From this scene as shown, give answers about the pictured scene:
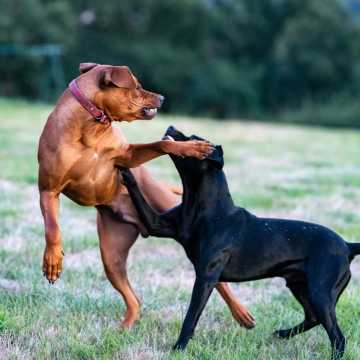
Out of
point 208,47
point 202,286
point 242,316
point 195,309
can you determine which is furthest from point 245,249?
point 208,47

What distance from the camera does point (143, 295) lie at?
495 centimetres

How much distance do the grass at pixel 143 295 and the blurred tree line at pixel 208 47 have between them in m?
27.9

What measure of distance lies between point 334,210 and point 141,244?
2.49 m

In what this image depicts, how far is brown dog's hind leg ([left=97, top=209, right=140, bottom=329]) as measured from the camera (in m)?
4.42

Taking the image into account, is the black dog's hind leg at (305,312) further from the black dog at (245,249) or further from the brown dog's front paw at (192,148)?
the brown dog's front paw at (192,148)

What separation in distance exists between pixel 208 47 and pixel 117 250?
40.8 metres

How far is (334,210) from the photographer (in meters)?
7.99

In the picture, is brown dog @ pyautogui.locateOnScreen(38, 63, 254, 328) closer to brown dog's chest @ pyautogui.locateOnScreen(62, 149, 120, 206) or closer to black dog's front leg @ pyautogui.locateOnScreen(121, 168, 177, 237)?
brown dog's chest @ pyautogui.locateOnScreen(62, 149, 120, 206)

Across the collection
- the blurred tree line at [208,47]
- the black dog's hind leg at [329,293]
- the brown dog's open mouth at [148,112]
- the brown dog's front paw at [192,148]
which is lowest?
the blurred tree line at [208,47]

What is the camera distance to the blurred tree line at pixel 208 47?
37094 mm

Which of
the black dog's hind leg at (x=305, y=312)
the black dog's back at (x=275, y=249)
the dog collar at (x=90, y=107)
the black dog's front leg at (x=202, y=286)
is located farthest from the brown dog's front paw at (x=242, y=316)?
the dog collar at (x=90, y=107)

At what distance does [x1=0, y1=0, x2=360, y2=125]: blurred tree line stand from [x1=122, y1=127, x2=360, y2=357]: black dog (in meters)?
32.0

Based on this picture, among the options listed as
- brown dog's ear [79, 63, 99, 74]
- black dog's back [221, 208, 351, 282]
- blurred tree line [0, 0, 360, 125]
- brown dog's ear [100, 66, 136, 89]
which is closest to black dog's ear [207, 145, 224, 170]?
black dog's back [221, 208, 351, 282]

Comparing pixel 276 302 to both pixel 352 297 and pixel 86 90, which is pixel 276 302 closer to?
pixel 352 297
